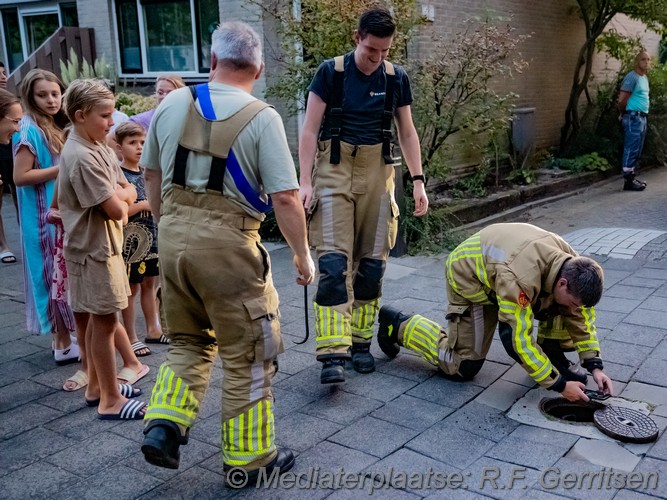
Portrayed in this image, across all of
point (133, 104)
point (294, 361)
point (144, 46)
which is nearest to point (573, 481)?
point (294, 361)

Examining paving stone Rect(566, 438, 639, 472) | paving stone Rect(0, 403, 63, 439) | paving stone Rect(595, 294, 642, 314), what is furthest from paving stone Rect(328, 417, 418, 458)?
paving stone Rect(595, 294, 642, 314)

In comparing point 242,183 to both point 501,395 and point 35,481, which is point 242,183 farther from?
point 501,395

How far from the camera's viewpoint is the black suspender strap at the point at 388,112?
13.6ft

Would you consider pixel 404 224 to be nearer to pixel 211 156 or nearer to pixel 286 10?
pixel 286 10

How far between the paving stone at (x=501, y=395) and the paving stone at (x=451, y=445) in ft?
1.22

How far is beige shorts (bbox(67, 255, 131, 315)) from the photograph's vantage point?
3576 millimetres

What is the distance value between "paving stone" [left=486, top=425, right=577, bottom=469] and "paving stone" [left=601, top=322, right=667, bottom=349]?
1.27 m

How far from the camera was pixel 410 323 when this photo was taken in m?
4.23

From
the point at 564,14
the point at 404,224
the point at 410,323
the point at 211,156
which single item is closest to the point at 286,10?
the point at 404,224

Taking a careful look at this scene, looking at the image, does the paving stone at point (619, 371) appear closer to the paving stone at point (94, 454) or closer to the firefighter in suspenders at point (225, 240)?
the firefighter in suspenders at point (225, 240)

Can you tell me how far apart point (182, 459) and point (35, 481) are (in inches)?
25.5

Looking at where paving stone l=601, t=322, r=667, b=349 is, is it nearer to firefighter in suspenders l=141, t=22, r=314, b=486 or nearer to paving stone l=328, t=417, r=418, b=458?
paving stone l=328, t=417, r=418, b=458

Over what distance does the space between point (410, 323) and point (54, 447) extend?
2.09 meters

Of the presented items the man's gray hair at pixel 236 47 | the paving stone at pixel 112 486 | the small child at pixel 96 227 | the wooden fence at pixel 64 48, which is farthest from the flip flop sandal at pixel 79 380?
the wooden fence at pixel 64 48
